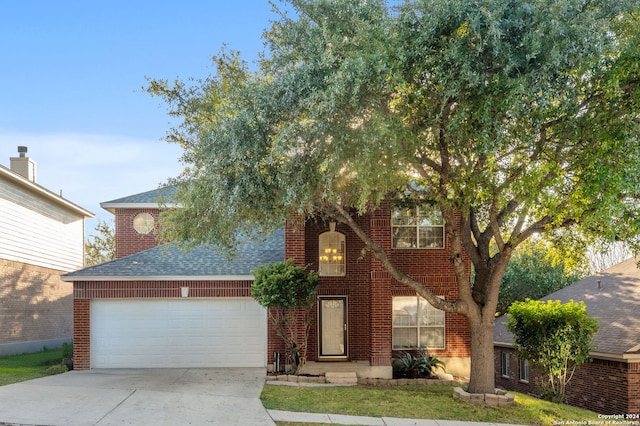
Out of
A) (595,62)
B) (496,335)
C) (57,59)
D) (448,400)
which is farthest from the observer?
(496,335)

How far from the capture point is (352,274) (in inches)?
763

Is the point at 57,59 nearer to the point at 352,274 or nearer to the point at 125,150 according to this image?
the point at 125,150

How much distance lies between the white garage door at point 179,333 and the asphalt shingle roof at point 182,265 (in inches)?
35.1

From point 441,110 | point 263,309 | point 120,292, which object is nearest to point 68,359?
point 120,292

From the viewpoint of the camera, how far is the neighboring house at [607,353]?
18.3m

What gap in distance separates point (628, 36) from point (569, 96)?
2.10 m

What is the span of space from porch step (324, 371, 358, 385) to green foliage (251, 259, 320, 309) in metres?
2.04

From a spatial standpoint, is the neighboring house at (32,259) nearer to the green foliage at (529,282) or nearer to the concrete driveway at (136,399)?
the concrete driveway at (136,399)

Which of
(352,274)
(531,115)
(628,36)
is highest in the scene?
(628,36)

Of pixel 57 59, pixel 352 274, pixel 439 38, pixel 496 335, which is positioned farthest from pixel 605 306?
pixel 57 59

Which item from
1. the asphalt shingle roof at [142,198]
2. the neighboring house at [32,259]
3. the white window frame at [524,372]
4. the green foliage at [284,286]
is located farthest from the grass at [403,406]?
the neighboring house at [32,259]

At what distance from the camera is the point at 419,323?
1928cm

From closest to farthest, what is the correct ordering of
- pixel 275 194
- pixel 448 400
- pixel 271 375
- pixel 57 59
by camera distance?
pixel 275 194, pixel 448 400, pixel 271 375, pixel 57 59

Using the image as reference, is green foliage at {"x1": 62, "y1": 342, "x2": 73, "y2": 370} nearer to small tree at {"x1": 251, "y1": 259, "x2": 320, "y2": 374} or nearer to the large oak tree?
A: small tree at {"x1": 251, "y1": 259, "x2": 320, "y2": 374}
